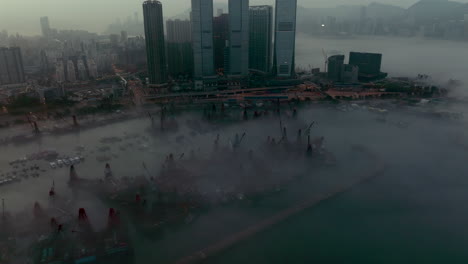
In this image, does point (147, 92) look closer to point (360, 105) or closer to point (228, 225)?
point (360, 105)

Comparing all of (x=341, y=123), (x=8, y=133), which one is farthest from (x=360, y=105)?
(x=8, y=133)

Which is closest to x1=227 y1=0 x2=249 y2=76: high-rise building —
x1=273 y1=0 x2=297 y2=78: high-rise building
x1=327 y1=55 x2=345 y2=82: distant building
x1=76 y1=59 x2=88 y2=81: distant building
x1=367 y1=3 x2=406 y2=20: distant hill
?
x1=273 y1=0 x2=297 y2=78: high-rise building

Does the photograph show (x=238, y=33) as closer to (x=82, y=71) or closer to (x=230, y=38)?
(x=230, y=38)

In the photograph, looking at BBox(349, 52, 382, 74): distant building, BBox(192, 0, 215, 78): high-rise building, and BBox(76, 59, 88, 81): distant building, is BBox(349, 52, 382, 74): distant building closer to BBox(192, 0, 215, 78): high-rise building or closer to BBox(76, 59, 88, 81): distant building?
BBox(192, 0, 215, 78): high-rise building

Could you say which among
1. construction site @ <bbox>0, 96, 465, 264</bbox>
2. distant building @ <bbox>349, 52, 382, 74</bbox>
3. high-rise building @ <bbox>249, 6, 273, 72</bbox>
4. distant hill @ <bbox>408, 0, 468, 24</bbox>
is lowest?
construction site @ <bbox>0, 96, 465, 264</bbox>

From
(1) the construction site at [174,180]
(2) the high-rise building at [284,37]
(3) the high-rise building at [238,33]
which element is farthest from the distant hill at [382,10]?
(1) the construction site at [174,180]

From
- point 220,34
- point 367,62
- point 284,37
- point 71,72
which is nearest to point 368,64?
point 367,62
